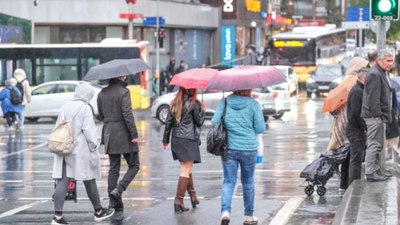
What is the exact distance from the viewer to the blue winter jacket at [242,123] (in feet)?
37.3

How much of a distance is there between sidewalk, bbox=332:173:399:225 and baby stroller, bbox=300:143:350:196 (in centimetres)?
68

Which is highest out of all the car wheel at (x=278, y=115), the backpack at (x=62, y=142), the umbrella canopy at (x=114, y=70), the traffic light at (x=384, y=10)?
the traffic light at (x=384, y=10)

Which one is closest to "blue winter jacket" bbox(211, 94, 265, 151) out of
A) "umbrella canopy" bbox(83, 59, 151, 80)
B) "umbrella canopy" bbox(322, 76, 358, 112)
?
"umbrella canopy" bbox(83, 59, 151, 80)

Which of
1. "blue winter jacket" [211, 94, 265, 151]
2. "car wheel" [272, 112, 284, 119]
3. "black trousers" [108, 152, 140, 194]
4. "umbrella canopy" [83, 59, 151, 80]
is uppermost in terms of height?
"umbrella canopy" [83, 59, 151, 80]

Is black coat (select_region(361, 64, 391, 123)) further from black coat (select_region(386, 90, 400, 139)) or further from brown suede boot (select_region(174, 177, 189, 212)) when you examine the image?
brown suede boot (select_region(174, 177, 189, 212))

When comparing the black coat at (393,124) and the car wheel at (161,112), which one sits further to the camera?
the car wheel at (161,112)

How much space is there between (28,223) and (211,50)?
57.6 meters

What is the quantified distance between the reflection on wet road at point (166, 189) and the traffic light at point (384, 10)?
2596 millimetres

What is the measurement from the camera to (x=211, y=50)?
6975 centimetres

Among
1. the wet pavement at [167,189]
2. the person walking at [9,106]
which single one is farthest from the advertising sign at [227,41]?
the wet pavement at [167,189]

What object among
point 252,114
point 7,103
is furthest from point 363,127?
point 7,103

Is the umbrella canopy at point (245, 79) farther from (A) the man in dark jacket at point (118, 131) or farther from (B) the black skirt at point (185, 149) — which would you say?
(A) the man in dark jacket at point (118, 131)

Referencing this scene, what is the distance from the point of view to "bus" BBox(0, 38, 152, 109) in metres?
39.8

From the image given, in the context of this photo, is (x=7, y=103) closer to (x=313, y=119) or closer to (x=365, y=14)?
(x=313, y=119)
